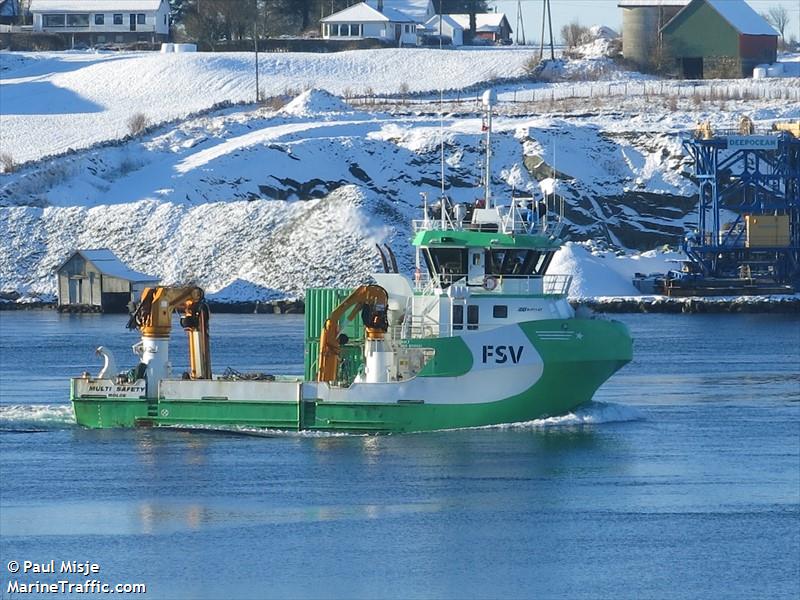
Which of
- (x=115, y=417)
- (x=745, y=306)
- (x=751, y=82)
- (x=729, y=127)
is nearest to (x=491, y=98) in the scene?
(x=115, y=417)

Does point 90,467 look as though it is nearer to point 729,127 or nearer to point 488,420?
point 488,420

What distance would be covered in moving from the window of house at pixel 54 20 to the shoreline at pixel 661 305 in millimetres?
56280

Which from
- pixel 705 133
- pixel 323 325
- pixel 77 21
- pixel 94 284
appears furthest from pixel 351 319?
pixel 77 21

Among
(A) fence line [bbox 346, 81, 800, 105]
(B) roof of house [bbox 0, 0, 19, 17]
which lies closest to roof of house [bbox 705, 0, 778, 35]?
(A) fence line [bbox 346, 81, 800, 105]

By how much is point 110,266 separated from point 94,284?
124 cm

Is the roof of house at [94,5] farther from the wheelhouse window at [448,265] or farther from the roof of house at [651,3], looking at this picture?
the wheelhouse window at [448,265]

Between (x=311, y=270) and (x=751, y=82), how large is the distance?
1485 inches

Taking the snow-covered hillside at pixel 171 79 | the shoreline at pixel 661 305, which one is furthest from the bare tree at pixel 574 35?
the shoreline at pixel 661 305

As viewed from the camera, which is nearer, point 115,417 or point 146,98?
point 115,417

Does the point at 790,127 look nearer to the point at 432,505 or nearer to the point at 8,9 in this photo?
the point at 432,505

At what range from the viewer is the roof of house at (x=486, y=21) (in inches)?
5910

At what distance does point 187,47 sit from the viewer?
436ft

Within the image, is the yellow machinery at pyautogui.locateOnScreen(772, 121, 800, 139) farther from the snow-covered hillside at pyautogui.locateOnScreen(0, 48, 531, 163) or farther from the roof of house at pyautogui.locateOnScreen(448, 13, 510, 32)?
the roof of house at pyautogui.locateOnScreen(448, 13, 510, 32)

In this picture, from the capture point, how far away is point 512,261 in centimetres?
4291
